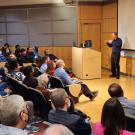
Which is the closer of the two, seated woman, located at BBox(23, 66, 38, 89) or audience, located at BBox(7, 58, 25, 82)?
seated woman, located at BBox(23, 66, 38, 89)

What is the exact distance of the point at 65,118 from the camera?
2.89 m

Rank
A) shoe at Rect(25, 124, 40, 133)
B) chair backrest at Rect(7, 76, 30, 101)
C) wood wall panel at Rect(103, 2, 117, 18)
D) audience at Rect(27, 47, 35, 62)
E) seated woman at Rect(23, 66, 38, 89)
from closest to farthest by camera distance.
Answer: shoe at Rect(25, 124, 40, 133) < chair backrest at Rect(7, 76, 30, 101) < seated woman at Rect(23, 66, 38, 89) < audience at Rect(27, 47, 35, 62) < wood wall panel at Rect(103, 2, 117, 18)

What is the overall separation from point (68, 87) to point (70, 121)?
11.7 ft

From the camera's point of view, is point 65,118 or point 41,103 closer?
point 65,118

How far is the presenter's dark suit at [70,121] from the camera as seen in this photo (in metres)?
2.88

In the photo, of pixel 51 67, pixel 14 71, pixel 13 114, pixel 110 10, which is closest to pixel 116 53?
pixel 110 10

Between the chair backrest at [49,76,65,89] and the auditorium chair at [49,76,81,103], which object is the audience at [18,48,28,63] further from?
the chair backrest at [49,76,65,89]

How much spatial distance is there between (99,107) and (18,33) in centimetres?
818

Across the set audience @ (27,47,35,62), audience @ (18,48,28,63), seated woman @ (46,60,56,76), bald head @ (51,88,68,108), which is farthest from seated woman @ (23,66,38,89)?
audience @ (27,47,35,62)

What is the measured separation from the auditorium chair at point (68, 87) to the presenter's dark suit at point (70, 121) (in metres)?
2.91

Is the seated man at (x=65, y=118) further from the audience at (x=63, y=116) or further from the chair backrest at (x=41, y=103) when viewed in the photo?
the chair backrest at (x=41, y=103)

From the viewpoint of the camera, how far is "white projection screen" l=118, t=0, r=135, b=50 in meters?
10.3

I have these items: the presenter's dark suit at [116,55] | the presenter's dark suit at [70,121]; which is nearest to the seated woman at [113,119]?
the presenter's dark suit at [70,121]

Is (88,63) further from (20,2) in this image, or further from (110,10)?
(20,2)
